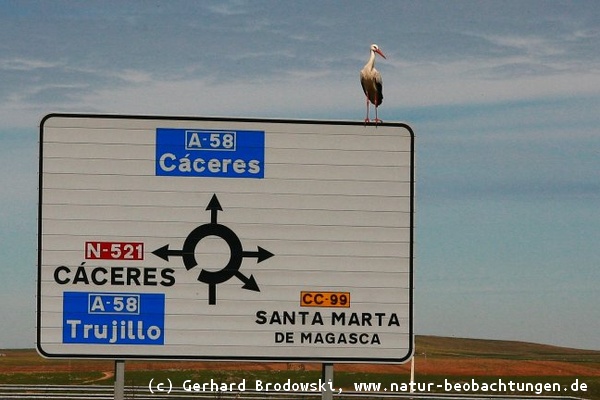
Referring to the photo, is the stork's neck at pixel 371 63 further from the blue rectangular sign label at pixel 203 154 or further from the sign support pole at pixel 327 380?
the sign support pole at pixel 327 380

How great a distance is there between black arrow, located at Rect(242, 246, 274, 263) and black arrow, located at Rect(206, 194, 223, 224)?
0.37 metres

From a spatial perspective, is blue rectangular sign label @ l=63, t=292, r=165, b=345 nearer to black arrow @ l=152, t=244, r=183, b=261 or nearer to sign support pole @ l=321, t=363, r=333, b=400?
black arrow @ l=152, t=244, r=183, b=261

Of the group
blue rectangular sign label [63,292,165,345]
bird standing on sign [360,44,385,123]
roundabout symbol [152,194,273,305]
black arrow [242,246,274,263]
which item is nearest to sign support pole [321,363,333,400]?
roundabout symbol [152,194,273,305]

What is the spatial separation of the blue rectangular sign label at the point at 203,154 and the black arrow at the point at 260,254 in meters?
0.61

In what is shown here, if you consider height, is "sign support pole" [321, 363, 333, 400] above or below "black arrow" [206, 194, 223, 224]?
below

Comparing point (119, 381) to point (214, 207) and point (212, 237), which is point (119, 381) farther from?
point (214, 207)

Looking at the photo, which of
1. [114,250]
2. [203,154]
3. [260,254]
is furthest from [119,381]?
[203,154]

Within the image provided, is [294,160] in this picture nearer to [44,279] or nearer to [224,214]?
[224,214]

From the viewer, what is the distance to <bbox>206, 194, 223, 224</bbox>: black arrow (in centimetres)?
981

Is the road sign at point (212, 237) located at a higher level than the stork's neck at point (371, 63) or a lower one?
lower

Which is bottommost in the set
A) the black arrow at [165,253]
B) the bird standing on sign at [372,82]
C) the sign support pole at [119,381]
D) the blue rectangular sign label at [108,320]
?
the sign support pole at [119,381]

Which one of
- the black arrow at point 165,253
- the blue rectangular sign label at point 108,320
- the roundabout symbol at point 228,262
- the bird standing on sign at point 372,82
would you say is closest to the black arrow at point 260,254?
the roundabout symbol at point 228,262

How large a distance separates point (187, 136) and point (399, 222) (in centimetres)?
190

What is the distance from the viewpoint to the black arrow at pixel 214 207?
9.81 m
